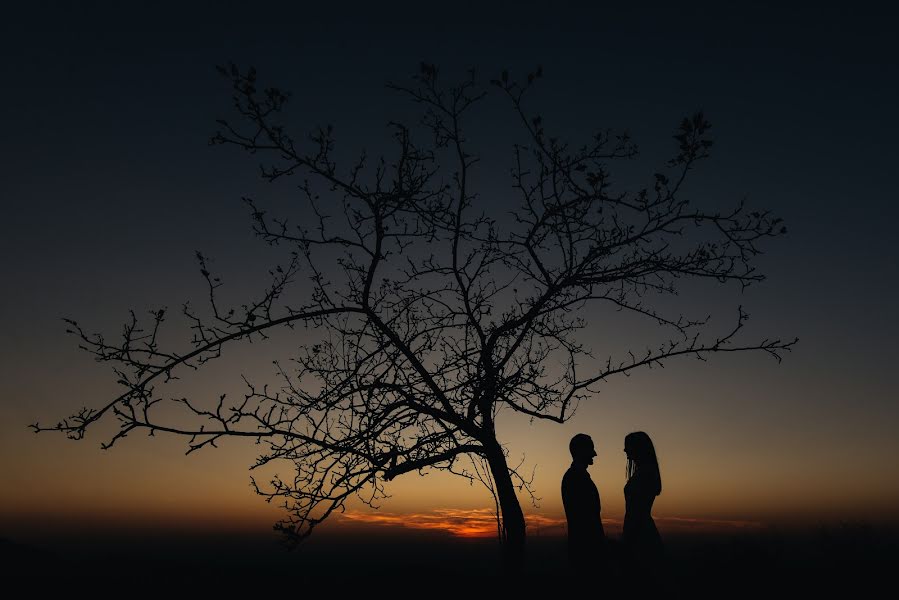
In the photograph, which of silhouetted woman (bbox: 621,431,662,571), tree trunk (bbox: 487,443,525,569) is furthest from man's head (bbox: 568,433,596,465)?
tree trunk (bbox: 487,443,525,569)

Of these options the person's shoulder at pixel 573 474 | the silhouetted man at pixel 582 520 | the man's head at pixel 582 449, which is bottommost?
the silhouetted man at pixel 582 520

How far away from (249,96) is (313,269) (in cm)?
233

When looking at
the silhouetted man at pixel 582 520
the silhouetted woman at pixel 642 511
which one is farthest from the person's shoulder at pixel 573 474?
the silhouetted woman at pixel 642 511

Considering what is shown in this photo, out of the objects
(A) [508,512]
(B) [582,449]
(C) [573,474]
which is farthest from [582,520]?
(A) [508,512]

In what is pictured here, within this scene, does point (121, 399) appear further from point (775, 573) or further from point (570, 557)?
point (775, 573)

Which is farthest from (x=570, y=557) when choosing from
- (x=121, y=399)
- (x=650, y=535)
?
(x=121, y=399)

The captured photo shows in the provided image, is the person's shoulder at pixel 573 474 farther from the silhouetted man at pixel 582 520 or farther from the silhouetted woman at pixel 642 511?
the silhouetted woman at pixel 642 511

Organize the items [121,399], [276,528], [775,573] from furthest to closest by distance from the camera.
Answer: [775,573] < [276,528] < [121,399]

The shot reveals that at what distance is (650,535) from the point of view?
22.3 feet

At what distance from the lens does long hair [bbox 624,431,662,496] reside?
273 inches

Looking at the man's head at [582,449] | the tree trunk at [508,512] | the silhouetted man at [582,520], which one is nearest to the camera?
the silhouetted man at [582,520]

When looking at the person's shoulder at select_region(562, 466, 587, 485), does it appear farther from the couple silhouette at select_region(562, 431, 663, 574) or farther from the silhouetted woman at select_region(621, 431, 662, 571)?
the silhouetted woman at select_region(621, 431, 662, 571)

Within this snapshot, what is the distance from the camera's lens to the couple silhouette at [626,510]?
6.81m

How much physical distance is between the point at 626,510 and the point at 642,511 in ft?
0.53
